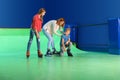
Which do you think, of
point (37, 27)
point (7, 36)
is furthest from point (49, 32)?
point (7, 36)

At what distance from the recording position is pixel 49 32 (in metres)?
7.80

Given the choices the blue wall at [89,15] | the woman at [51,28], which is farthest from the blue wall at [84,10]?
the woman at [51,28]

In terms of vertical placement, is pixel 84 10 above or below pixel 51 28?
above

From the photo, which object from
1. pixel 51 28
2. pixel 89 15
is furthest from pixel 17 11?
pixel 51 28

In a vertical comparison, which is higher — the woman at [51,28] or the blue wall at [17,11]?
the blue wall at [17,11]

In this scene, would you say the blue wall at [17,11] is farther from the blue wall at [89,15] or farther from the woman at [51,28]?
the woman at [51,28]

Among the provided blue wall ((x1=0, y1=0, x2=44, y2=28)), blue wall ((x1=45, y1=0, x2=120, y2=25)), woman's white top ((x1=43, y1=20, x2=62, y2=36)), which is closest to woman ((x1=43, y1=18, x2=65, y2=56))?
woman's white top ((x1=43, y1=20, x2=62, y2=36))

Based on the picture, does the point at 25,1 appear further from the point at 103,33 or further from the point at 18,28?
the point at 103,33

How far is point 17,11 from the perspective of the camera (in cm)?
1202

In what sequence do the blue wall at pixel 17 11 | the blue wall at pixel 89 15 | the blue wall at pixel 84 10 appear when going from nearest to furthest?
the blue wall at pixel 84 10 → the blue wall at pixel 89 15 → the blue wall at pixel 17 11

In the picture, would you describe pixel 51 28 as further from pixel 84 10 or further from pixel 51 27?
pixel 84 10

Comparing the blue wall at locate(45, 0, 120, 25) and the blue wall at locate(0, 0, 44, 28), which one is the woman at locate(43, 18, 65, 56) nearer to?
the blue wall at locate(45, 0, 120, 25)

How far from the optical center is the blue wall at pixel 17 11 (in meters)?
11.7

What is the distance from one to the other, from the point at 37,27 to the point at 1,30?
452cm
